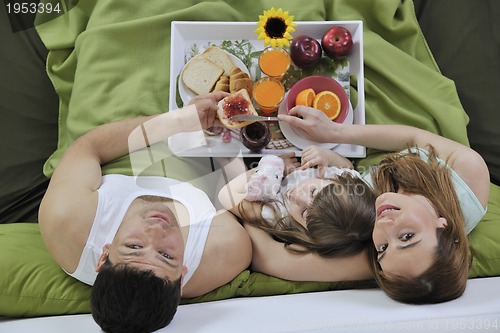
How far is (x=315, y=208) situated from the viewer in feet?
4.25

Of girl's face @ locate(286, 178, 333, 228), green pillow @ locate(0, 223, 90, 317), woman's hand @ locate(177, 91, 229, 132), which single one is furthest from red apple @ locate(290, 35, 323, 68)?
green pillow @ locate(0, 223, 90, 317)

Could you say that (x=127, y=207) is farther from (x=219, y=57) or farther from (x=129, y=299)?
(x=219, y=57)

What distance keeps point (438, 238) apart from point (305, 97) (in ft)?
1.86

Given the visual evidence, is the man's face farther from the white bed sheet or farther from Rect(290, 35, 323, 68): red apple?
Rect(290, 35, 323, 68): red apple

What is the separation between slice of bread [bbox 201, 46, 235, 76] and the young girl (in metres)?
0.34

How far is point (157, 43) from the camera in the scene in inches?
62.9

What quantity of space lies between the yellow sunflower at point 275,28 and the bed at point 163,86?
0.18 metres

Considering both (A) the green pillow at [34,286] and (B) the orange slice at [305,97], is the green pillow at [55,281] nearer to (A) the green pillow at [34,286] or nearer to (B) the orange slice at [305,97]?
(A) the green pillow at [34,286]

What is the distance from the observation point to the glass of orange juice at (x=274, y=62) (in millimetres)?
1516

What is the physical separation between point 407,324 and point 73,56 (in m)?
1.23

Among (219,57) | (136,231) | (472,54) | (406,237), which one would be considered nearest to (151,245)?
(136,231)

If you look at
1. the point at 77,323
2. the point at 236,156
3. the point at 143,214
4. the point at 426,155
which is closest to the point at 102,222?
the point at 143,214

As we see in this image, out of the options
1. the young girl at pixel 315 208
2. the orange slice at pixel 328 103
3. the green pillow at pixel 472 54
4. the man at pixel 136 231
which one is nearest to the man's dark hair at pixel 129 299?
the man at pixel 136 231

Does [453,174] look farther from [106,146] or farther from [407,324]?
[106,146]
